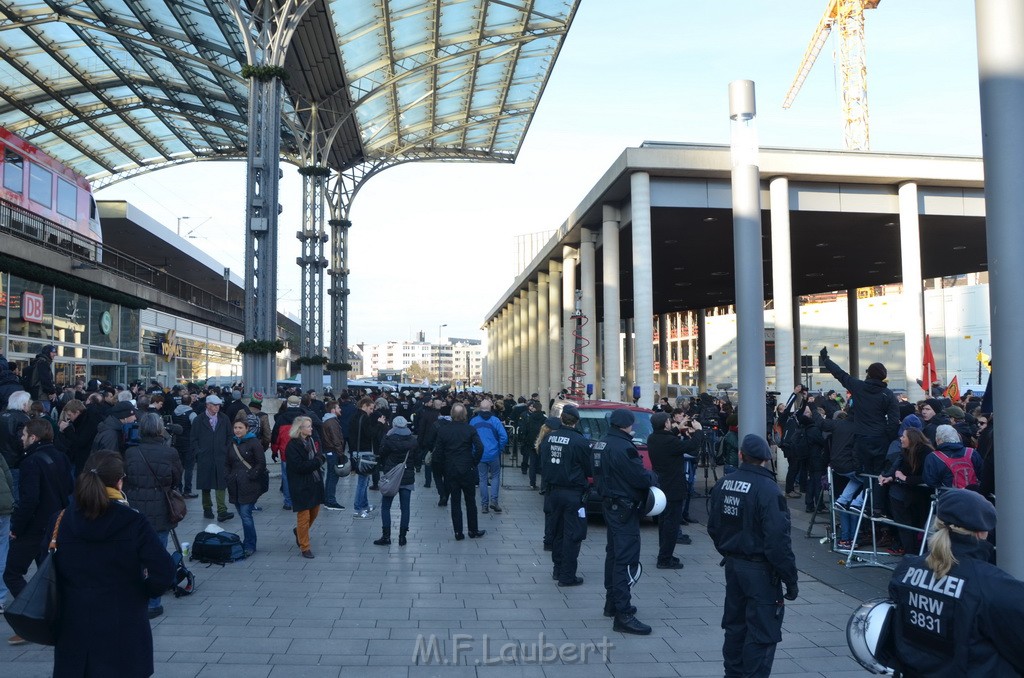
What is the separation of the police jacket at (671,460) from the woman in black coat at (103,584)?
21.8 ft

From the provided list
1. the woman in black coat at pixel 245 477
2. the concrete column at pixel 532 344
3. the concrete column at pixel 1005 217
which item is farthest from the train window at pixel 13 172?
the concrete column at pixel 532 344

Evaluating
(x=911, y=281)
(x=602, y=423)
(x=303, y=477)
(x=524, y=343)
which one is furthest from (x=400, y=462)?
(x=524, y=343)

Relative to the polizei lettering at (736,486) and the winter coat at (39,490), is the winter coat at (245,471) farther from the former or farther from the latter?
the polizei lettering at (736,486)

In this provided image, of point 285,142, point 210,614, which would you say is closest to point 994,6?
point 210,614

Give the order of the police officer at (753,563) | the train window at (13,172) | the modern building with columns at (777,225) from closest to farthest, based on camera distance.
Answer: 1. the police officer at (753,563)
2. the train window at (13,172)
3. the modern building with columns at (777,225)

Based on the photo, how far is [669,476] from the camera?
384 inches

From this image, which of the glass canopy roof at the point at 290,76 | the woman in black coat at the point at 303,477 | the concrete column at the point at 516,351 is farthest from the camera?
the concrete column at the point at 516,351

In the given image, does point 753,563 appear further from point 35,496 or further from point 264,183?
point 264,183

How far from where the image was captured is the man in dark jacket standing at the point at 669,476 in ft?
30.9

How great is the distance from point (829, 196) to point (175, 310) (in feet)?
107

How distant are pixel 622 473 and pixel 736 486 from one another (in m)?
1.94

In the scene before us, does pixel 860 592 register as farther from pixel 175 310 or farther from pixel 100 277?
pixel 175 310

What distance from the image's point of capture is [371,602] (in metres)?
7.71

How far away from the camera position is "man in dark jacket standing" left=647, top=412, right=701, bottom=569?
941 cm
